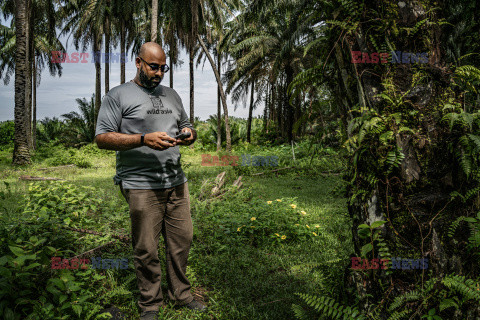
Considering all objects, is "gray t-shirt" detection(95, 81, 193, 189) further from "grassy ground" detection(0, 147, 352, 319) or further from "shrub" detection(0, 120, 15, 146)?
"shrub" detection(0, 120, 15, 146)

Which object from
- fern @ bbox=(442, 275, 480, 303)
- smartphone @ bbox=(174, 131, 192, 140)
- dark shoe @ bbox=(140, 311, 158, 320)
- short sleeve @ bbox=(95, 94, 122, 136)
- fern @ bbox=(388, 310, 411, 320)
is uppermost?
short sleeve @ bbox=(95, 94, 122, 136)

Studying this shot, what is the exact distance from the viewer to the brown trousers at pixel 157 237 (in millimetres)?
2389

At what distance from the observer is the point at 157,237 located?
2533 millimetres

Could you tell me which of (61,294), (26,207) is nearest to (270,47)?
(26,207)

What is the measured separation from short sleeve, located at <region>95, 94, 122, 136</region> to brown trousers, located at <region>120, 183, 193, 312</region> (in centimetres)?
53

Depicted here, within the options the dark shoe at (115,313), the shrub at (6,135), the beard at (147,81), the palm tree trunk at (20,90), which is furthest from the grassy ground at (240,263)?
the shrub at (6,135)

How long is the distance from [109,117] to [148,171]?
1.73 feet

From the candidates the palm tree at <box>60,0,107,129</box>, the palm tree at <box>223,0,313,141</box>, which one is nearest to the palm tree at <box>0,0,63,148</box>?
the palm tree at <box>60,0,107,129</box>

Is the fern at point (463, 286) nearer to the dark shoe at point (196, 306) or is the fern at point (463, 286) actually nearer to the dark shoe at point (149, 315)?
the dark shoe at point (196, 306)

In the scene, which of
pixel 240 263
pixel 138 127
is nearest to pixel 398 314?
pixel 138 127

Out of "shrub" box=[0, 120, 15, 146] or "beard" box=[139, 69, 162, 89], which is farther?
"shrub" box=[0, 120, 15, 146]

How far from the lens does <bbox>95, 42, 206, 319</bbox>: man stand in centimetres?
237

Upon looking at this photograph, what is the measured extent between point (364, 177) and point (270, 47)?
19.1 m

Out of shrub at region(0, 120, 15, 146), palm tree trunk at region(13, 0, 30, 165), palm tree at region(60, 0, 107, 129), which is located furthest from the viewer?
shrub at region(0, 120, 15, 146)
